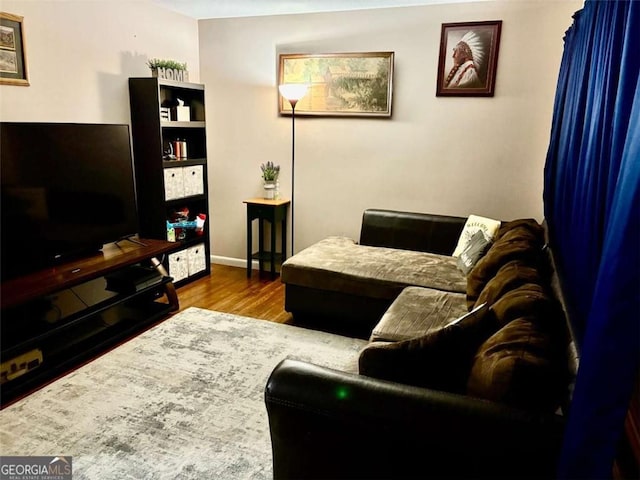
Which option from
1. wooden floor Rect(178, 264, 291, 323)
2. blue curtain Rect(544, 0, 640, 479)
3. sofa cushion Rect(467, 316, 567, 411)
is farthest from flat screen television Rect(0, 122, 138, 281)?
blue curtain Rect(544, 0, 640, 479)

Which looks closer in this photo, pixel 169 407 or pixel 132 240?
pixel 169 407

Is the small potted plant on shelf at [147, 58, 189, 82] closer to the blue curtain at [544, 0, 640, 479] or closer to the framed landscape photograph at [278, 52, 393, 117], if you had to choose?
the framed landscape photograph at [278, 52, 393, 117]

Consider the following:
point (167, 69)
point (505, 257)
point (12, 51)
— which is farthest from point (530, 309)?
point (167, 69)

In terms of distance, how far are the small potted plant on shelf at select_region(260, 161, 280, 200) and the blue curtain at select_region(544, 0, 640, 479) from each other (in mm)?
2612

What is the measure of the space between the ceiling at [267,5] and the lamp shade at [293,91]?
2.16 feet

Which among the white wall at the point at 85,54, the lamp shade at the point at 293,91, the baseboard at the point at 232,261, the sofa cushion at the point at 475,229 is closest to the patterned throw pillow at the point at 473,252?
the sofa cushion at the point at 475,229

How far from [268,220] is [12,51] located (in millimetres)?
2318

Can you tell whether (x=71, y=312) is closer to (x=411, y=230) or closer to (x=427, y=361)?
(x=427, y=361)

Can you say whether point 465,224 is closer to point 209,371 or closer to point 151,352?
point 209,371

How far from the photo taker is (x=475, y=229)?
3.38 meters

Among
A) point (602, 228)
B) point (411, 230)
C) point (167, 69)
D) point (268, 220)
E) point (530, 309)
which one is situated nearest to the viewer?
point (602, 228)

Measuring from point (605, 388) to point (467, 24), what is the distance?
11.1 feet

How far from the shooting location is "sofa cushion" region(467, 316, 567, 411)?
1252 millimetres

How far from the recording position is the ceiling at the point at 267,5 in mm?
3643
